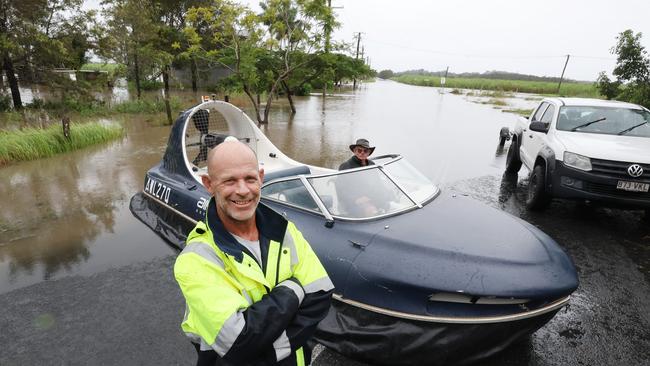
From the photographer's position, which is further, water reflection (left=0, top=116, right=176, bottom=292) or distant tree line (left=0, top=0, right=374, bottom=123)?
distant tree line (left=0, top=0, right=374, bottom=123)

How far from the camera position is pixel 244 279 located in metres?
1.31

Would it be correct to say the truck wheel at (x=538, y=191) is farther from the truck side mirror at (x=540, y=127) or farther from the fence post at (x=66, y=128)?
the fence post at (x=66, y=128)

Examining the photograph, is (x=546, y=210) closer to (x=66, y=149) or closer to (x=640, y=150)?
(x=640, y=150)

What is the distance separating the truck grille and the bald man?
15.7 ft

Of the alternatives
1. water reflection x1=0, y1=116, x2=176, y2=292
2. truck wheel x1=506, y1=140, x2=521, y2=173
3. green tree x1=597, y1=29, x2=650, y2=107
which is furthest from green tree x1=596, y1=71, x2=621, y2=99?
water reflection x1=0, y1=116, x2=176, y2=292

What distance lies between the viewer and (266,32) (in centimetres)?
1166

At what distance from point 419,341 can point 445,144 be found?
9526mm

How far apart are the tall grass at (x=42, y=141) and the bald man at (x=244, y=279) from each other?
30.2 feet

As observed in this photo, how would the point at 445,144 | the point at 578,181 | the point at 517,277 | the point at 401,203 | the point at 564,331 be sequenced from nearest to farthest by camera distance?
the point at 517,277, the point at 564,331, the point at 401,203, the point at 578,181, the point at 445,144

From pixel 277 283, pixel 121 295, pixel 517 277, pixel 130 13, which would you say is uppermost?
pixel 130 13

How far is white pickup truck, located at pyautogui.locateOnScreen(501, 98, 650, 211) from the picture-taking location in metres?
4.53

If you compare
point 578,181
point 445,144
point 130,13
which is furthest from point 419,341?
point 130,13

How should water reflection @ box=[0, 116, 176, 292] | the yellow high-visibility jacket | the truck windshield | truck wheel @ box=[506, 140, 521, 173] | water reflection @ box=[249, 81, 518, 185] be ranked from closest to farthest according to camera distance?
the yellow high-visibility jacket < water reflection @ box=[0, 116, 176, 292] < the truck windshield < truck wheel @ box=[506, 140, 521, 173] < water reflection @ box=[249, 81, 518, 185]

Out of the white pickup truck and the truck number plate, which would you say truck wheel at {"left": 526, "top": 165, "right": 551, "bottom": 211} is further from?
the truck number plate
